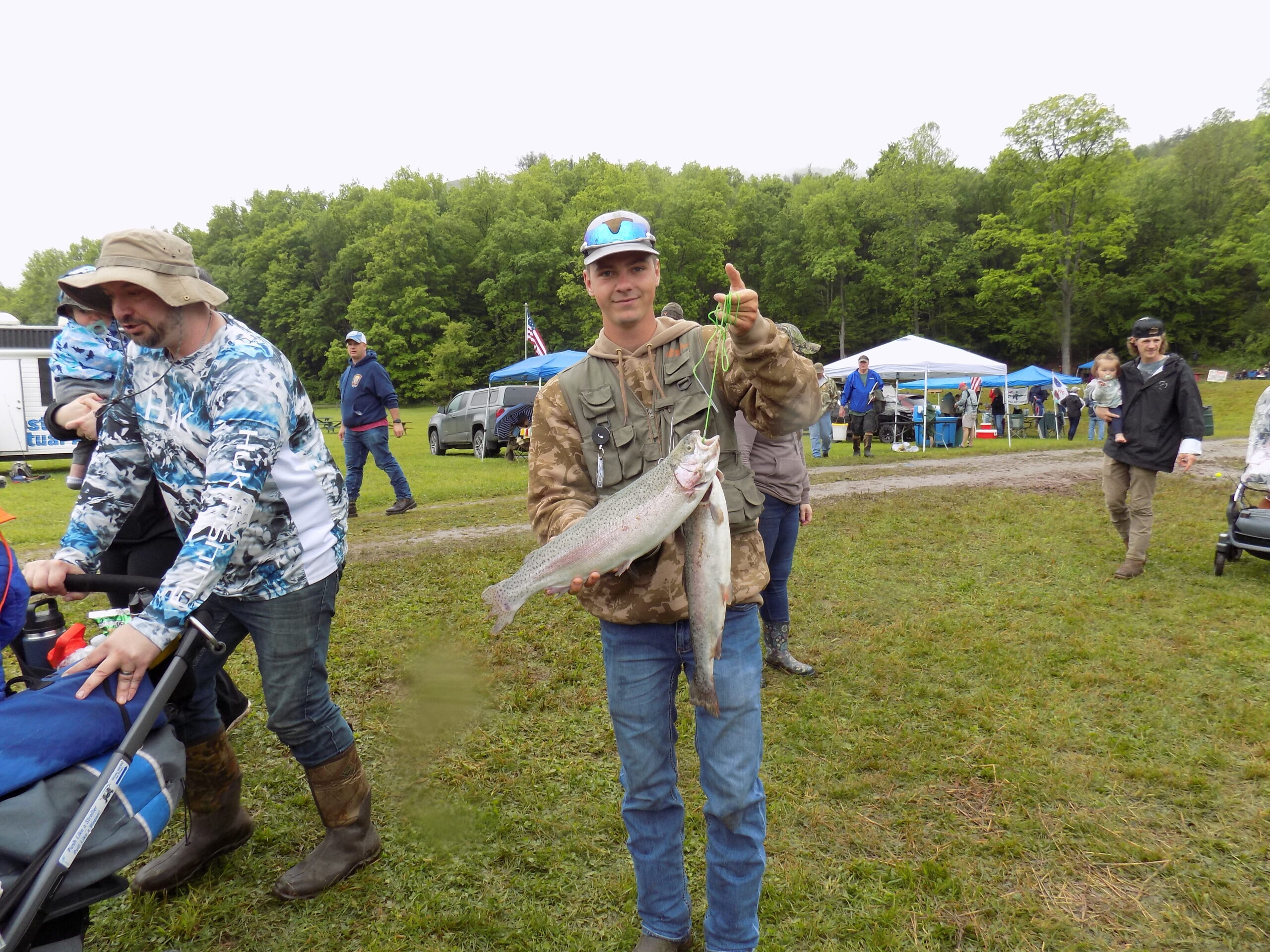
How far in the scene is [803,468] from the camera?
5215 mm

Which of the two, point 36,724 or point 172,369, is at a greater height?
point 172,369

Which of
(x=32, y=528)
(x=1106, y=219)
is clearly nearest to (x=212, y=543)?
(x=32, y=528)

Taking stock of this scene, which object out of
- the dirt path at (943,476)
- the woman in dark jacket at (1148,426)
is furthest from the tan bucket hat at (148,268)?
the woman in dark jacket at (1148,426)

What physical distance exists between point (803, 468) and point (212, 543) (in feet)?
12.6

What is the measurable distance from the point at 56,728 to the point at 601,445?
182 centimetres

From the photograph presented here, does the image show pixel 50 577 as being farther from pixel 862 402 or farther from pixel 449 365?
pixel 449 365

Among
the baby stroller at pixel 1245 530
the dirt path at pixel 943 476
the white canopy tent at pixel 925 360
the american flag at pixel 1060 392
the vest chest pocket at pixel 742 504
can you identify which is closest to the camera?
the vest chest pocket at pixel 742 504

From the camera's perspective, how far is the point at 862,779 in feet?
13.3

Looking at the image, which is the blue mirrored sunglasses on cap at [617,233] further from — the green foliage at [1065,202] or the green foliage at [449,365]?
the green foliage at [449,365]

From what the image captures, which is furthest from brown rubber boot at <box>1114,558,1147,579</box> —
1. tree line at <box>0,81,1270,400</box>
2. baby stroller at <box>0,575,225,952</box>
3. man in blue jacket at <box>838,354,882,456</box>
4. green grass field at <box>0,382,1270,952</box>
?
tree line at <box>0,81,1270,400</box>

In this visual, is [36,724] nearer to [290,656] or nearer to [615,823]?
[290,656]

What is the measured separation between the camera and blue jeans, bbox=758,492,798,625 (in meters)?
4.97

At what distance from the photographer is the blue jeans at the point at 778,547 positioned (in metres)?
4.97

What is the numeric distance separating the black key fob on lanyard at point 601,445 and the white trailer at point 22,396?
2270 centimetres
